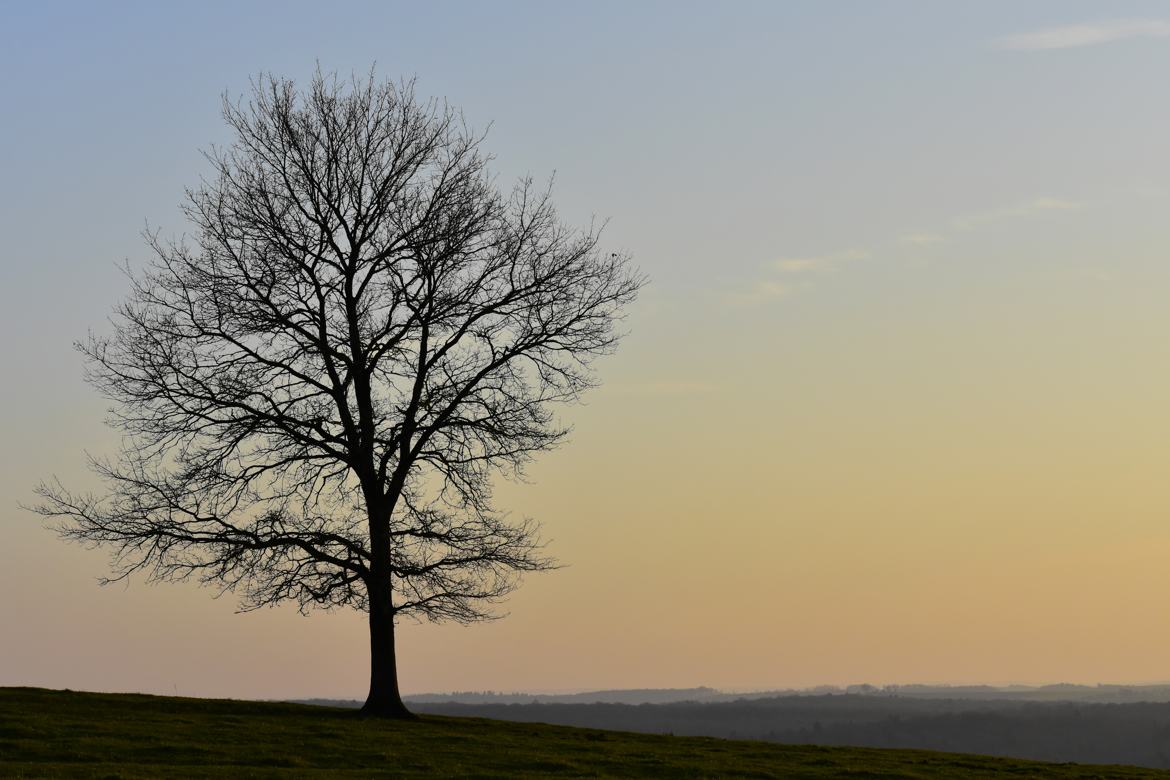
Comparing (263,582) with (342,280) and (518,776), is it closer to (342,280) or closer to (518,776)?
(342,280)

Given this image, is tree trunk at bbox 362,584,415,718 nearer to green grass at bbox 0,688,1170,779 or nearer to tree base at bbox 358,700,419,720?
tree base at bbox 358,700,419,720

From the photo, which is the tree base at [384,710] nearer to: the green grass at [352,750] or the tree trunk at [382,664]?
the tree trunk at [382,664]

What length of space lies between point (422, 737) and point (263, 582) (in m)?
6.47

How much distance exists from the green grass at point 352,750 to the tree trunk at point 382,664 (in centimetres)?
93

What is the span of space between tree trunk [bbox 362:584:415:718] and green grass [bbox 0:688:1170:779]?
93 centimetres

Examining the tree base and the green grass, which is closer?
the green grass

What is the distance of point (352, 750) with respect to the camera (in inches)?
1100

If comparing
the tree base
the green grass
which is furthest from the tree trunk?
→ the green grass

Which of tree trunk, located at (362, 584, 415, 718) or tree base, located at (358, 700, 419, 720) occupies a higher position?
tree trunk, located at (362, 584, 415, 718)

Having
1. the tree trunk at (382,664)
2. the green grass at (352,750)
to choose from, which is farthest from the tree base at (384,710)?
the green grass at (352,750)

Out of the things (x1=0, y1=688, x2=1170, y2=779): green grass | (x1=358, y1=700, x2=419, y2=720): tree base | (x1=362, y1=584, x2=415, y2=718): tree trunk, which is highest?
(x1=362, y1=584, x2=415, y2=718): tree trunk

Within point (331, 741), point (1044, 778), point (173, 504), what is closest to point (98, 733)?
point (331, 741)

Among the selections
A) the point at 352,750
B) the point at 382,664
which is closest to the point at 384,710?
the point at 382,664

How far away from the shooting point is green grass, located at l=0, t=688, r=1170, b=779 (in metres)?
25.3
